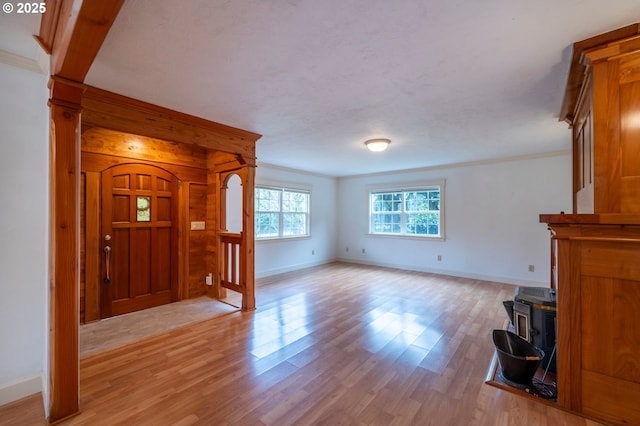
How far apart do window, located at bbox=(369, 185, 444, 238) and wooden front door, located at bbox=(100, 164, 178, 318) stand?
4.69 m


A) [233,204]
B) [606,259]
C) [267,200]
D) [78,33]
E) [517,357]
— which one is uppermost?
[78,33]

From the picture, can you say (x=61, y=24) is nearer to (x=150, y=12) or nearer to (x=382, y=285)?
(x=150, y=12)

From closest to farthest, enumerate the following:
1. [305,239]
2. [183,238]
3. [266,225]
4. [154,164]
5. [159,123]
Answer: [159,123]
[154,164]
[183,238]
[266,225]
[305,239]

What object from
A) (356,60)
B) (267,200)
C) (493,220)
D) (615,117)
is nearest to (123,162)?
(267,200)

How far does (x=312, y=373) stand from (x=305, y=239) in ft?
15.1

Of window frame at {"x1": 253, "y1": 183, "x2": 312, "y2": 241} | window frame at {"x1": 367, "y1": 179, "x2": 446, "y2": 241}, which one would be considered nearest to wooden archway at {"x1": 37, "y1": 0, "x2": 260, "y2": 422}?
window frame at {"x1": 253, "y1": 183, "x2": 312, "y2": 241}

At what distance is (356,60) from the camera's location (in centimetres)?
196

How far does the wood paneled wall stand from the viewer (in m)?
3.24

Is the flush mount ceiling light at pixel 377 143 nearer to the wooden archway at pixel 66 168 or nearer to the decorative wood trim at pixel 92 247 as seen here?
the wooden archway at pixel 66 168

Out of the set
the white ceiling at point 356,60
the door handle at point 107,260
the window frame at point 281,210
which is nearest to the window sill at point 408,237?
the window frame at point 281,210

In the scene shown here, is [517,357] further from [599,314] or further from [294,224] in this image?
[294,224]

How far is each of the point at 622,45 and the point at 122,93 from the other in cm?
374

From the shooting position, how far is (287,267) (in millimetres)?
6305

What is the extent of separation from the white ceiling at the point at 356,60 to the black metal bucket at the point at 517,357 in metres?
2.17
